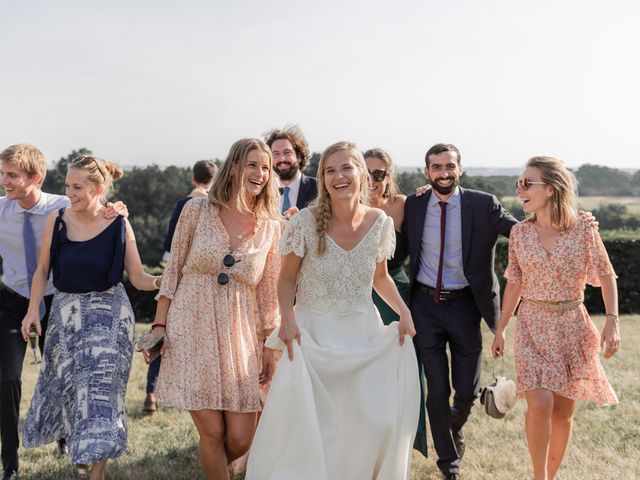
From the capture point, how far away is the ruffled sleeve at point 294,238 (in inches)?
192

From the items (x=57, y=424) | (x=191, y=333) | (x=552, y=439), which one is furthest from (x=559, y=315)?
(x=57, y=424)

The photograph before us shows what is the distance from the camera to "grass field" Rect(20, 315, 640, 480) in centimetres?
603

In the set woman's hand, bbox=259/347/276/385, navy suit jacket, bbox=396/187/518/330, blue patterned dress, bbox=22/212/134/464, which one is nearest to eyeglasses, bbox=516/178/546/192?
navy suit jacket, bbox=396/187/518/330

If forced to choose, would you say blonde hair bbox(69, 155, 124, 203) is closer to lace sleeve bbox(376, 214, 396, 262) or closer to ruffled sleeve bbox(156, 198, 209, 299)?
ruffled sleeve bbox(156, 198, 209, 299)

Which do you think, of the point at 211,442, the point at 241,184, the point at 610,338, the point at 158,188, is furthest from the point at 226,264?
the point at 158,188

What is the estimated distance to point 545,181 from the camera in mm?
5223

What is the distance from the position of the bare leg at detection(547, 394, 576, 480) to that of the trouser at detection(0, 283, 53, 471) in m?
3.89

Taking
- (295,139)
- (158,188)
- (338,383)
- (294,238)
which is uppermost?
(295,139)

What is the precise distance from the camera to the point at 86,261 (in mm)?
5191

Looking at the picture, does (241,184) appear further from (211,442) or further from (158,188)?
(158,188)

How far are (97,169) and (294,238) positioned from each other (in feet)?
5.15

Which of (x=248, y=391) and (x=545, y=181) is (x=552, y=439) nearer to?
(x=545, y=181)

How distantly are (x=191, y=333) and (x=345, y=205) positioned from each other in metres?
1.33

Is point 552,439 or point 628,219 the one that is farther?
point 628,219
